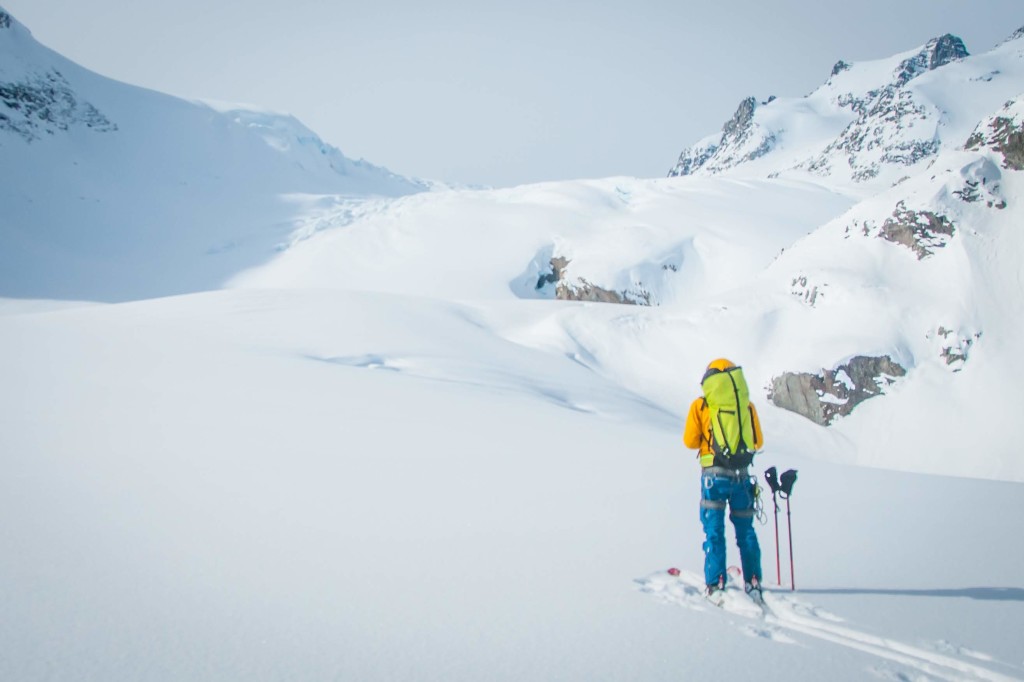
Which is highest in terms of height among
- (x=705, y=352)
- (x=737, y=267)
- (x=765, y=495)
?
(x=737, y=267)

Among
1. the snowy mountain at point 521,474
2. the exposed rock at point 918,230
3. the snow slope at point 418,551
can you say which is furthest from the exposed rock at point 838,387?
the snow slope at point 418,551

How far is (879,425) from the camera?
2806 centimetres

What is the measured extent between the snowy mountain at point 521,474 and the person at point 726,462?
401 mm

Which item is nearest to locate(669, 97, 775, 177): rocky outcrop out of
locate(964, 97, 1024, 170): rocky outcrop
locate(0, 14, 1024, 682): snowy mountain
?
locate(964, 97, 1024, 170): rocky outcrop

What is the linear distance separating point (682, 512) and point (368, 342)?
1359cm

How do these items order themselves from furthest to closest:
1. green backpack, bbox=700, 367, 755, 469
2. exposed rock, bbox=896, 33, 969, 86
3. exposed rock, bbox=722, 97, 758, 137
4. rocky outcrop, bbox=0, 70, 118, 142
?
exposed rock, bbox=722, 97, 758, 137 < exposed rock, bbox=896, 33, 969, 86 < rocky outcrop, bbox=0, 70, 118, 142 < green backpack, bbox=700, 367, 755, 469

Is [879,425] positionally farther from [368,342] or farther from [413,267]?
[413,267]

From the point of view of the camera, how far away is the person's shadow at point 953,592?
4.50 m

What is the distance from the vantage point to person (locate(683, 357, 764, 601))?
4574 mm

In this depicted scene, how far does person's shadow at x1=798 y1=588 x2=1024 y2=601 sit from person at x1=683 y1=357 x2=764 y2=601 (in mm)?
618

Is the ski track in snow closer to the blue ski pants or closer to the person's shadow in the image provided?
the blue ski pants

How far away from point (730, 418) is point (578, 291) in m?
46.4

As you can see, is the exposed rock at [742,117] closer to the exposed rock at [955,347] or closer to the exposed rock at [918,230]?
the exposed rock at [918,230]

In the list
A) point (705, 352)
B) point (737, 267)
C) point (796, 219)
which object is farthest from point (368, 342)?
point (796, 219)
